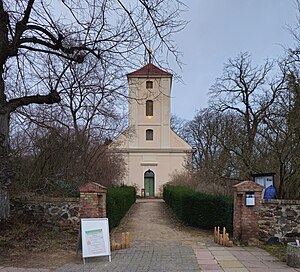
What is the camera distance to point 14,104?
35.5 ft

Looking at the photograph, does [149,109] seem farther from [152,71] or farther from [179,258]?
[179,258]

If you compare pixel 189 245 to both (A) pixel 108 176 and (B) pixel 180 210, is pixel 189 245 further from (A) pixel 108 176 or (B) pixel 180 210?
(A) pixel 108 176

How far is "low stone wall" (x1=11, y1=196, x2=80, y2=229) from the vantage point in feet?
36.2

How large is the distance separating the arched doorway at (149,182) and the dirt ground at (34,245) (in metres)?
29.1

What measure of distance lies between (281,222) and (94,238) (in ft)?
17.4

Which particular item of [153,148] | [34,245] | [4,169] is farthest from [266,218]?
[153,148]

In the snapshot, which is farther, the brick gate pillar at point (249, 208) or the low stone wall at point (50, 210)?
the low stone wall at point (50, 210)

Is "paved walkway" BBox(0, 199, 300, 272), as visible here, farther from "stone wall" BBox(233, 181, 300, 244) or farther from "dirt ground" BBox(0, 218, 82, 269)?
"stone wall" BBox(233, 181, 300, 244)

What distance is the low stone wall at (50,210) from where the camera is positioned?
11.0 m

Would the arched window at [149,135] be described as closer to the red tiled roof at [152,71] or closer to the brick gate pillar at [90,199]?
the red tiled roof at [152,71]

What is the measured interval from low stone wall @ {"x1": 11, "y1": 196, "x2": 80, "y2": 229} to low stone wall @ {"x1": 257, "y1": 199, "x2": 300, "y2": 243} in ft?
17.9

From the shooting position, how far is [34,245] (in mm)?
9219

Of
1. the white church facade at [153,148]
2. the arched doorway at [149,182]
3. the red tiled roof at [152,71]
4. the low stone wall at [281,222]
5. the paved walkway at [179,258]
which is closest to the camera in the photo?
the paved walkway at [179,258]

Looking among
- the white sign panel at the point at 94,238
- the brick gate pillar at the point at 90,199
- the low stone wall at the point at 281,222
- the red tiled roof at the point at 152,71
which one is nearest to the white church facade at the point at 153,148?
the red tiled roof at the point at 152,71
